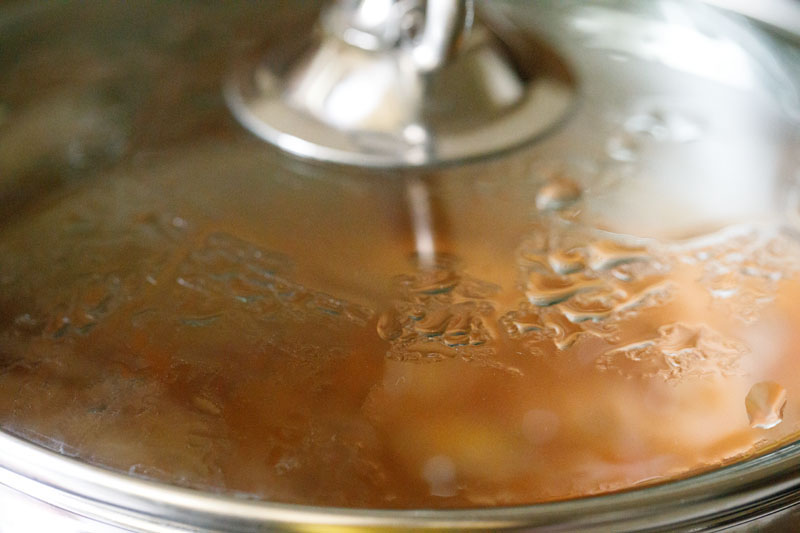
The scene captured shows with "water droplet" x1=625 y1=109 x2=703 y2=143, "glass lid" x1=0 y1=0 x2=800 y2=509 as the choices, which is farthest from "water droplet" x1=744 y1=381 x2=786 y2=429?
"water droplet" x1=625 y1=109 x2=703 y2=143

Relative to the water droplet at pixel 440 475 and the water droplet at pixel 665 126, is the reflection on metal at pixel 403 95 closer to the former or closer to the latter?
the water droplet at pixel 665 126

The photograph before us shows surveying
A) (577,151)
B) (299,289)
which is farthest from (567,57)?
(299,289)

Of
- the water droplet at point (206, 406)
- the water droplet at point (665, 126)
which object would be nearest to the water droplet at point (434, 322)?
the water droplet at point (206, 406)

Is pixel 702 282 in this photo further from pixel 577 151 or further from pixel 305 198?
pixel 305 198

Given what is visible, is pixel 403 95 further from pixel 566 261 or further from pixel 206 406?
pixel 206 406

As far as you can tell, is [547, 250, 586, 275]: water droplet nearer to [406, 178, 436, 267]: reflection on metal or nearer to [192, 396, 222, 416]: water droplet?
[406, 178, 436, 267]: reflection on metal

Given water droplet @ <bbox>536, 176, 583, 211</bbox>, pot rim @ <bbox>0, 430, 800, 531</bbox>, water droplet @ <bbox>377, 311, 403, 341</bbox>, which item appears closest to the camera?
pot rim @ <bbox>0, 430, 800, 531</bbox>

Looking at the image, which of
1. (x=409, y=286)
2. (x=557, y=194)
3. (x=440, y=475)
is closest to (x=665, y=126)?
(x=557, y=194)
